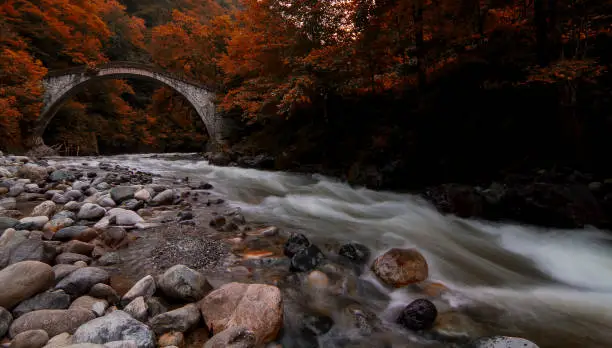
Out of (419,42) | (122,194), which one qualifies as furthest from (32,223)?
(419,42)

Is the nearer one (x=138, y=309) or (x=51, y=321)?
A: (x=51, y=321)

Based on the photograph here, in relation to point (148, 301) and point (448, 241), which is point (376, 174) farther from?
point (148, 301)

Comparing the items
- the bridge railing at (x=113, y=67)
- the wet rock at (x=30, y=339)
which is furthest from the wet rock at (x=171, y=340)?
the bridge railing at (x=113, y=67)

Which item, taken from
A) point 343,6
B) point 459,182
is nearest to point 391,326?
point 459,182

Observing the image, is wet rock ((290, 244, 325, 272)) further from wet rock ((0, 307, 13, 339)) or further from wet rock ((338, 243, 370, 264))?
wet rock ((0, 307, 13, 339))

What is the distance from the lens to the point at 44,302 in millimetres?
2260

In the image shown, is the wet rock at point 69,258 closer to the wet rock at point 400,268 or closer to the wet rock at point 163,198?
the wet rock at point 163,198

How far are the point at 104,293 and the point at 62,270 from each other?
61 centimetres

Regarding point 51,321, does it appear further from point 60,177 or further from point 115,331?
point 60,177

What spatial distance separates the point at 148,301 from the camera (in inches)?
94.2

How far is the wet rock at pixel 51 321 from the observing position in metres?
1.98

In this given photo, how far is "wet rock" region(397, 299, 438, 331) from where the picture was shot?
7.84 ft

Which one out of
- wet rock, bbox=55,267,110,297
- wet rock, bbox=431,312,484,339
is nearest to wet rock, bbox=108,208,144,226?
wet rock, bbox=55,267,110,297

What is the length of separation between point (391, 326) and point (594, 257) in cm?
358
